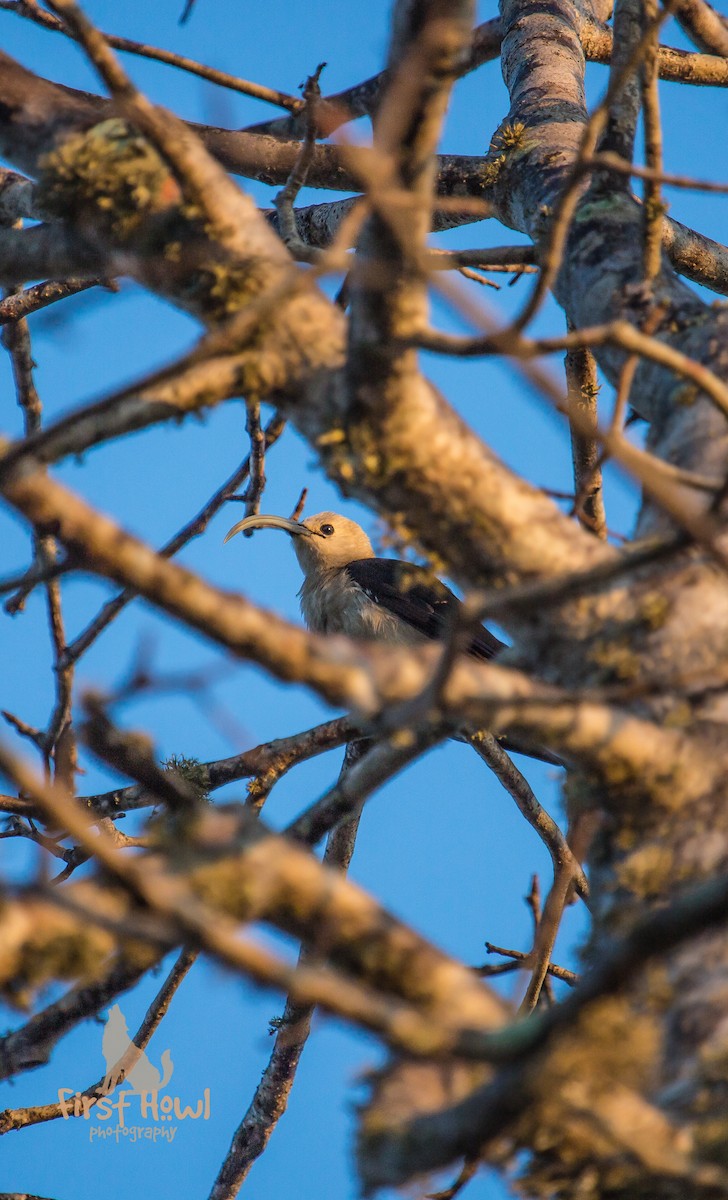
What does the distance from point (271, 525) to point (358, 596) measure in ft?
2.24

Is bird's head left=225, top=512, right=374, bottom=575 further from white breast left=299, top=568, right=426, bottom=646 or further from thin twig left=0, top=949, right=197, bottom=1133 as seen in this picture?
thin twig left=0, top=949, right=197, bottom=1133

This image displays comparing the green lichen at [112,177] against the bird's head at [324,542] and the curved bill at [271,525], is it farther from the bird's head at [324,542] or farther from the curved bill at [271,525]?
the bird's head at [324,542]

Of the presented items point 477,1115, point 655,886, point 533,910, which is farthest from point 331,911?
point 533,910

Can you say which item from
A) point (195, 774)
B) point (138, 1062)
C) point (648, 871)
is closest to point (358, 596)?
point (195, 774)

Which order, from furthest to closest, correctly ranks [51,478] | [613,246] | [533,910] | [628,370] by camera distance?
[533,910] < [613,246] < [628,370] < [51,478]

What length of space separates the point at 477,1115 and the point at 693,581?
44.7 inches

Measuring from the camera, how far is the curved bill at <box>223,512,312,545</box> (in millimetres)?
5304

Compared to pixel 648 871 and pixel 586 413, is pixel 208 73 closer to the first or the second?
pixel 586 413

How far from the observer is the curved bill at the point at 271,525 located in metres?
5.30

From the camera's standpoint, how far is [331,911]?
153 centimetres

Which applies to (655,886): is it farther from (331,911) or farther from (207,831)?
(207,831)

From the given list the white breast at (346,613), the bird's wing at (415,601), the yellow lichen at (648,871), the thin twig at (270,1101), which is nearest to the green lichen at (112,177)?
the yellow lichen at (648,871)

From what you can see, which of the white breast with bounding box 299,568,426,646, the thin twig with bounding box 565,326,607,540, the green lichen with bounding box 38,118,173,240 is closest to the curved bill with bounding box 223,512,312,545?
the white breast with bounding box 299,568,426,646

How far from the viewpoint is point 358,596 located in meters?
6.51
